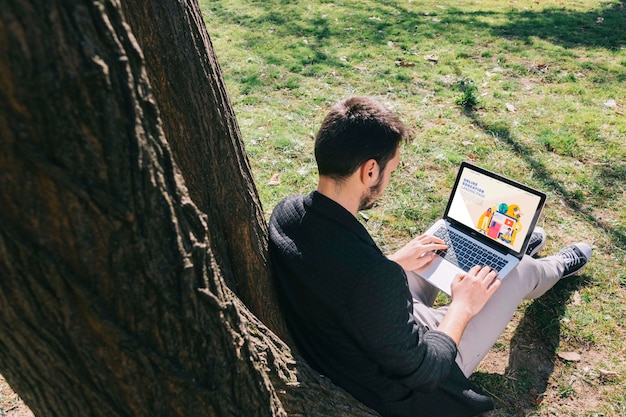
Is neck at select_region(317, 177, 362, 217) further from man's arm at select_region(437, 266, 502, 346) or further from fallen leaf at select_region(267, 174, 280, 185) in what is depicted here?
fallen leaf at select_region(267, 174, 280, 185)

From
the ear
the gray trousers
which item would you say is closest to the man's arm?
the gray trousers

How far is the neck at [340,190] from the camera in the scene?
201 cm

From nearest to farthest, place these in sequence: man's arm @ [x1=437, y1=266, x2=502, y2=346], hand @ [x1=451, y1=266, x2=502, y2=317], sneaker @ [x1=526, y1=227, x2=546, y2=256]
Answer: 1. man's arm @ [x1=437, y1=266, x2=502, y2=346]
2. hand @ [x1=451, y1=266, x2=502, y2=317]
3. sneaker @ [x1=526, y1=227, x2=546, y2=256]

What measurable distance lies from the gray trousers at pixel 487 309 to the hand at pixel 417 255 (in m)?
0.08

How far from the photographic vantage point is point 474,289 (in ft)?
8.04

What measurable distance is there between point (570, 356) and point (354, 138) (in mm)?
1999

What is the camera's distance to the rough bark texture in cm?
162

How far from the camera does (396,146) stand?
6.72 feet

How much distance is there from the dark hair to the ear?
17 millimetres

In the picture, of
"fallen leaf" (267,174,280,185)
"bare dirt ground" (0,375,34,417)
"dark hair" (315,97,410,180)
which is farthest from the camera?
"fallen leaf" (267,174,280,185)

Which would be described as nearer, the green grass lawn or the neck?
the neck

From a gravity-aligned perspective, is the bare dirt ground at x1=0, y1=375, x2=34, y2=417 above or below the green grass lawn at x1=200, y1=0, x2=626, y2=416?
below

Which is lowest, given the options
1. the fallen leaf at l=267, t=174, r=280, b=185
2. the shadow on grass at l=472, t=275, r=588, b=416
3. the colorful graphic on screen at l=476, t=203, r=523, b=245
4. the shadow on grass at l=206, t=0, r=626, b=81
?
the shadow on grass at l=472, t=275, r=588, b=416

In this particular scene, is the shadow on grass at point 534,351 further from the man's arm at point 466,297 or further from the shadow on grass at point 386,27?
the shadow on grass at point 386,27
